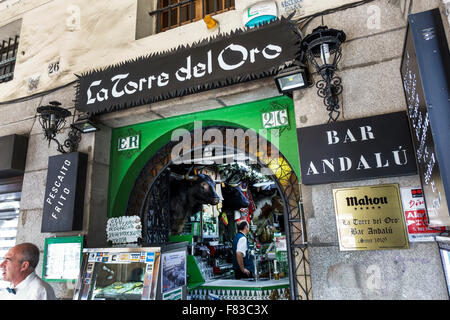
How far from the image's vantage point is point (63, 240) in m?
4.41

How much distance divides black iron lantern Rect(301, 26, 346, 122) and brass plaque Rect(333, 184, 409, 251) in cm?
86

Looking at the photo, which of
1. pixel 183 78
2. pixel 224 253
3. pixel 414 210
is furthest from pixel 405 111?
pixel 224 253

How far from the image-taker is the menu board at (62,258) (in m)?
4.27

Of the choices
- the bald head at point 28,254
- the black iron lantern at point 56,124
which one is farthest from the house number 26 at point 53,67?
the bald head at point 28,254

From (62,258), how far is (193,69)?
321 cm

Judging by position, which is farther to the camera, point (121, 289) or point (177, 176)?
point (177, 176)

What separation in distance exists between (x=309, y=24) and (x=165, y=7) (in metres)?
2.80

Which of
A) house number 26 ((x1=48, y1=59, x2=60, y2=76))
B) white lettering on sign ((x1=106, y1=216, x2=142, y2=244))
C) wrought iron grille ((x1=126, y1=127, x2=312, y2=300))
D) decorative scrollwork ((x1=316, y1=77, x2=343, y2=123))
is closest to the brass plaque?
wrought iron grille ((x1=126, y1=127, x2=312, y2=300))

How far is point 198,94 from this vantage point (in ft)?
13.6

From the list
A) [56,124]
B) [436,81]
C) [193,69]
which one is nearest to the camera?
[436,81]

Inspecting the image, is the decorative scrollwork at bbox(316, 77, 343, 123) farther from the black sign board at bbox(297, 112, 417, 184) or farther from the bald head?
the bald head

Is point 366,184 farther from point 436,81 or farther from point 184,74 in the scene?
point 184,74

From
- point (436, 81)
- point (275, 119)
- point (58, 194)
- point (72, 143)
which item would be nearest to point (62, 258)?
point (58, 194)
